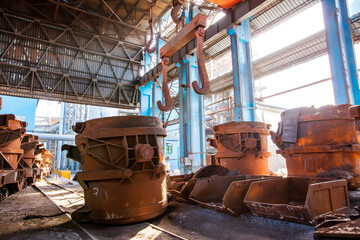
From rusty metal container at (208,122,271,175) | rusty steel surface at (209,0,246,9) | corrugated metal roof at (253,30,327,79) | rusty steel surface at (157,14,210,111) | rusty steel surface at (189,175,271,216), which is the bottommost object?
Answer: rusty steel surface at (189,175,271,216)

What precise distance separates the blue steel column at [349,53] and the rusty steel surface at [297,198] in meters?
4.54

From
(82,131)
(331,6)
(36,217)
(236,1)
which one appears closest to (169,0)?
(236,1)

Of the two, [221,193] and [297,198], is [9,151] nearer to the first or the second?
[221,193]

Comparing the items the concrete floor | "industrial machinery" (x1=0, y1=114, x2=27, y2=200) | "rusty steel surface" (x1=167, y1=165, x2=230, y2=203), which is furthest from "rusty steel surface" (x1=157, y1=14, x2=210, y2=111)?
"industrial machinery" (x1=0, y1=114, x2=27, y2=200)

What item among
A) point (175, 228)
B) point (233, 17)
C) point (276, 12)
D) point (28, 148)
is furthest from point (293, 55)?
point (28, 148)

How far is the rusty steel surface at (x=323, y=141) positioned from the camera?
13.9 feet

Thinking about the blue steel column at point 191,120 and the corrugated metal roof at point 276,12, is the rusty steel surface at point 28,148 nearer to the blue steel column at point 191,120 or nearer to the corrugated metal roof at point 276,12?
the blue steel column at point 191,120

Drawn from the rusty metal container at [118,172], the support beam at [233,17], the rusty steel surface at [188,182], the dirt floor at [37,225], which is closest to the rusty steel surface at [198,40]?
the rusty metal container at [118,172]

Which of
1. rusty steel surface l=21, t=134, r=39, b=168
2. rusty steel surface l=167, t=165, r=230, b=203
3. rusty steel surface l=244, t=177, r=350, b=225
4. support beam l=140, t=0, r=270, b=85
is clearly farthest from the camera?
rusty steel surface l=21, t=134, r=39, b=168

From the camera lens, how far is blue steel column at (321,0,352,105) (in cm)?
707

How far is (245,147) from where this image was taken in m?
6.43

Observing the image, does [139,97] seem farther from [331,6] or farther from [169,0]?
[331,6]

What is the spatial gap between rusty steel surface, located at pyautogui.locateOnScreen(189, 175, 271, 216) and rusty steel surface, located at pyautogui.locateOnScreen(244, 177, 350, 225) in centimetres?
25

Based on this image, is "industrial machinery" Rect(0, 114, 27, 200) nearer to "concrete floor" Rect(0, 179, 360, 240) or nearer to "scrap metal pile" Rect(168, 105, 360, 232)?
"concrete floor" Rect(0, 179, 360, 240)
